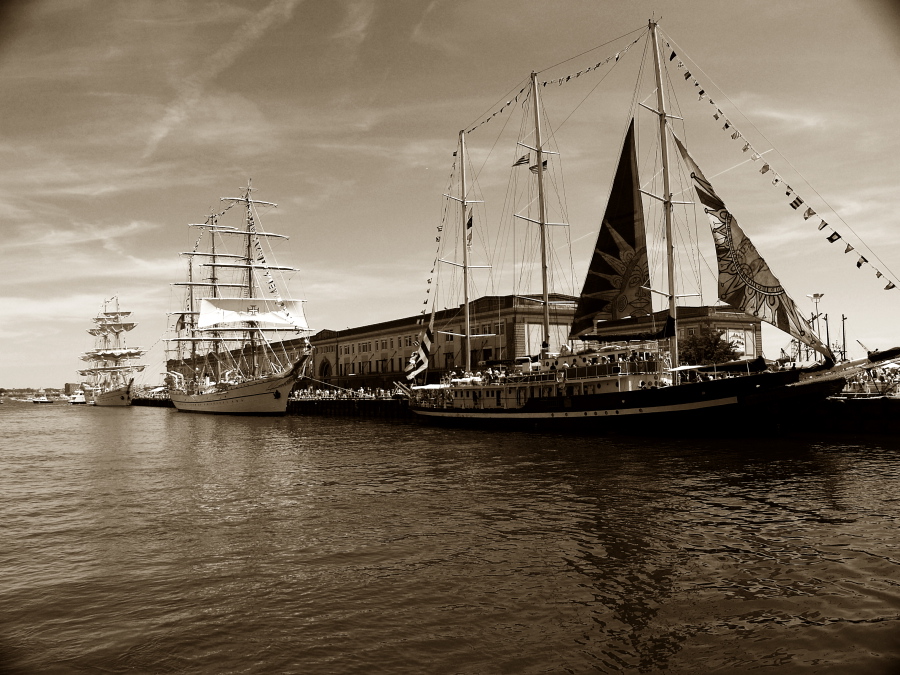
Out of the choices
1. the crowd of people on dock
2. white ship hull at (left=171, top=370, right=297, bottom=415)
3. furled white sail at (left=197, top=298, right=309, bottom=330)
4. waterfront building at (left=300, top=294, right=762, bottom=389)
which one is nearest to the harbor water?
waterfront building at (left=300, top=294, right=762, bottom=389)

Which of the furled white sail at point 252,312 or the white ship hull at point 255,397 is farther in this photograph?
the furled white sail at point 252,312

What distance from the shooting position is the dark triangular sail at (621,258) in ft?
136

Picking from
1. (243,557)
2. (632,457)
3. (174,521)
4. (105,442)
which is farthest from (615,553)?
(105,442)

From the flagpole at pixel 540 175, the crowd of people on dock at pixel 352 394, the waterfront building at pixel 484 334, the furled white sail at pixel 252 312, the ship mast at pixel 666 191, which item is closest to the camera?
the ship mast at pixel 666 191

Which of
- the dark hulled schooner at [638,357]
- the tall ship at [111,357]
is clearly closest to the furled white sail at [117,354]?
the tall ship at [111,357]

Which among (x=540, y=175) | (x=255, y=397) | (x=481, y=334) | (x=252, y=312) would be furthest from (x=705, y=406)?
(x=252, y=312)

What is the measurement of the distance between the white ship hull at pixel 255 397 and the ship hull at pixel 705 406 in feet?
154

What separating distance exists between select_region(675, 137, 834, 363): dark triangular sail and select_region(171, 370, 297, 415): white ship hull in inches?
2161

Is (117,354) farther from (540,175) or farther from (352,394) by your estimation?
(540,175)

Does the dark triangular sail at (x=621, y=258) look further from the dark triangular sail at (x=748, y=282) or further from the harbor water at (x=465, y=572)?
the harbor water at (x=465, y=572)

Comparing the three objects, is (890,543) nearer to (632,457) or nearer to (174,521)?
(632,457)

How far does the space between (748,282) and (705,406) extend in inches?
272

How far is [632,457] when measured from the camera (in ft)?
94.9

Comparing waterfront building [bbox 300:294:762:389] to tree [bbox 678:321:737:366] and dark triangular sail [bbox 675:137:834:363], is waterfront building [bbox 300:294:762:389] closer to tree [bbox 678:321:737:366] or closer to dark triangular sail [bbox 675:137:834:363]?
tree [bbox 678:321:737:366]
